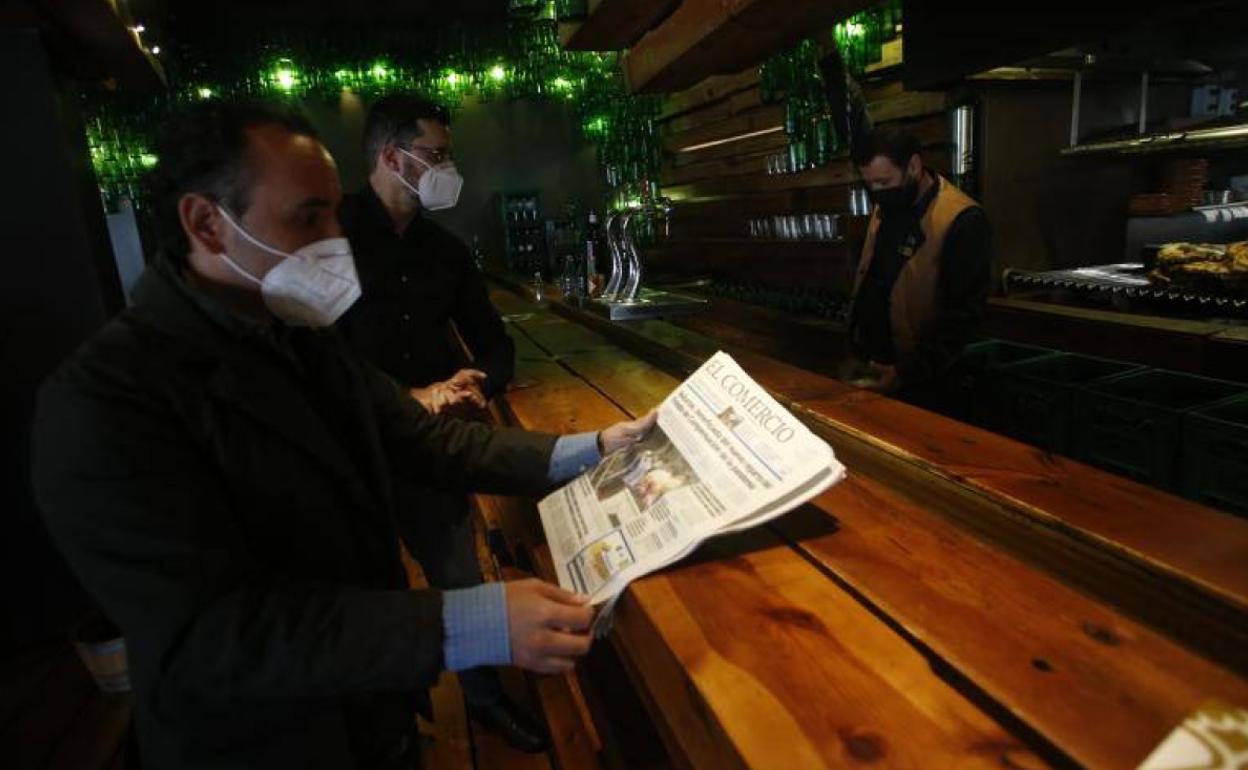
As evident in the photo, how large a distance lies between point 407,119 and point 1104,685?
231 centimetres

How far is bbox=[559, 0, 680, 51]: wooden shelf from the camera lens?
7.98 feet

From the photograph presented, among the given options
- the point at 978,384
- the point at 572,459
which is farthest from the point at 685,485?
the point at 978,384

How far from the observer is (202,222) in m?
1.11

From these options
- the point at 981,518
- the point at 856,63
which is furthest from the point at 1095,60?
the point at 981,518

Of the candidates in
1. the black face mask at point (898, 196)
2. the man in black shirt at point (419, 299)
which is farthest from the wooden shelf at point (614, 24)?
the black face mask at point (898, 196)

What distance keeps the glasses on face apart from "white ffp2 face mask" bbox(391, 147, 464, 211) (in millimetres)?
15

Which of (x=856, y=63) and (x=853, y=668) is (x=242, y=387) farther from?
(x=856, y=63)

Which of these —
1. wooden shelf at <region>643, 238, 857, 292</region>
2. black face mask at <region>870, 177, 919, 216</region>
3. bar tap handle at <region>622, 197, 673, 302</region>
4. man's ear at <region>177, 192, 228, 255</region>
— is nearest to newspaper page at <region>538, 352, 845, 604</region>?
man's ear at <region>177, 192, 228, 255</region>

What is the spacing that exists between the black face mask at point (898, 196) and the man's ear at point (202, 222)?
2497mm

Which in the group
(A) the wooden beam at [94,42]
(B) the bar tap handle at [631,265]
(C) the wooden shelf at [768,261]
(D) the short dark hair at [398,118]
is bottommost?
(C) the wooden shelf at [768,261]

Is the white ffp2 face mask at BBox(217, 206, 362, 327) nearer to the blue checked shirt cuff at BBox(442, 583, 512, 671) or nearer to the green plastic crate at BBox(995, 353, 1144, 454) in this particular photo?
the blue checked shirt cuff at BBox(442, 583, 512, 671)

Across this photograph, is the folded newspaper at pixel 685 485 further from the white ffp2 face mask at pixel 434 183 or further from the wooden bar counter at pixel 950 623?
the white ffp2 face mask at pixel 434 183

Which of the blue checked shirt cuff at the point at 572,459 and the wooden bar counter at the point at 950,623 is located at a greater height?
the blue checked shirt cuff at the point at 572,459

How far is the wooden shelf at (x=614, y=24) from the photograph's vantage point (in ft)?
7.98
